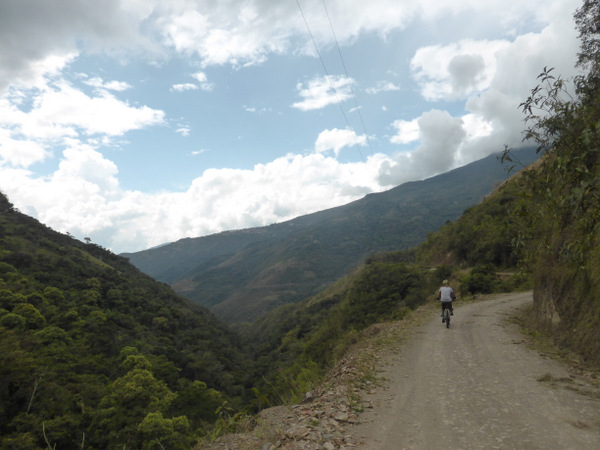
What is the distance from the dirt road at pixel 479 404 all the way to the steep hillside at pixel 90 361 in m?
5.06

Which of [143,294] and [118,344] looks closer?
[118,344]

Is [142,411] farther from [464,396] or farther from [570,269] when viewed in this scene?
[570,269]

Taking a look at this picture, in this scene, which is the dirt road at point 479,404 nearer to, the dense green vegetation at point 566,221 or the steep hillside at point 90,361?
the dense green vegetation at point 566,221

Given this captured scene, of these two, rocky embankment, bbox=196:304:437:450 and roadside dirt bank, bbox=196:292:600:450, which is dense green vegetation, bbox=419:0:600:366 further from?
rocky embankment, bbox=196:304:437:450

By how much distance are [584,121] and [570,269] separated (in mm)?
4199

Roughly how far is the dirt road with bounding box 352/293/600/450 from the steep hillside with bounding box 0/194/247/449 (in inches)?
199

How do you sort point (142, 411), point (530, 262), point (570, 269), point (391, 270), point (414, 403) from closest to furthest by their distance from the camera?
point (414, 403)
point (570, 269)
point (530, 262)
point (142, 411)
point (391, 270)

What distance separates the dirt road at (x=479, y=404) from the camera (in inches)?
181

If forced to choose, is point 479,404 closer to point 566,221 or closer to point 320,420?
point 320,420

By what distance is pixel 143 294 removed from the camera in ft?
230

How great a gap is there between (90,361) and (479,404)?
125 ft

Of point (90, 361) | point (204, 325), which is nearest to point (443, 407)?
point (90, 361)

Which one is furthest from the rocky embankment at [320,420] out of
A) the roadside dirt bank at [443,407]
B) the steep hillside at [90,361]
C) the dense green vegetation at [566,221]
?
the dense green vegetation at [566,221]

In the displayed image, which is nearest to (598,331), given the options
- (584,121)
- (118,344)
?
(584,121)
